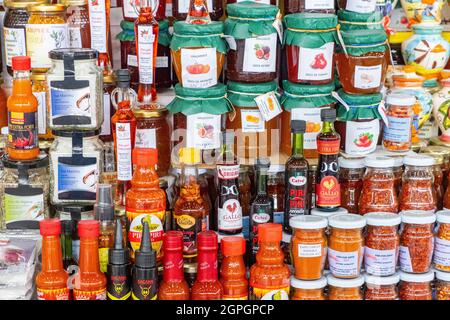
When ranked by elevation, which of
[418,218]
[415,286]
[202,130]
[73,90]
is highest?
[73,90]

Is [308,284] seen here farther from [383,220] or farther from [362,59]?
[362,59]

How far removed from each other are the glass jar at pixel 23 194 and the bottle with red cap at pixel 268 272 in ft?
2.32

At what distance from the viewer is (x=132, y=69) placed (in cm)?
319

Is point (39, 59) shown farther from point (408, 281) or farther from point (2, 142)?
point (408, 281)

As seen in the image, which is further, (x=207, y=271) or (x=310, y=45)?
(x=310, y=45)

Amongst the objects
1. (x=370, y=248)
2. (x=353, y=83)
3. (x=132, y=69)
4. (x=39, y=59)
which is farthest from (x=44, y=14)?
(x=370, y=248)

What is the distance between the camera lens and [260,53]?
2.95 m

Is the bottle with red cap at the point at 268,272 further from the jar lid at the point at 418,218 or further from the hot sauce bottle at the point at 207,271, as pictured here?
the jar lid at the point at 418,218

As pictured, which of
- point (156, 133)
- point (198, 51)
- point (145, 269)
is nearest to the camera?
point (145, 269)

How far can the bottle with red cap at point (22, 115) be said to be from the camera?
9.05 feet

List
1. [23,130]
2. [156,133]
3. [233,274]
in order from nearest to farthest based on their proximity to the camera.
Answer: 1. [233,274]
2. [23,130]
3. [156,133]

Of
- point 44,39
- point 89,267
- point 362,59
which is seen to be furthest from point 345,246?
point 44,39

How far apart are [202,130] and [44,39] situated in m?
0.60

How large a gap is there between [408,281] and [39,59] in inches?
55.1
